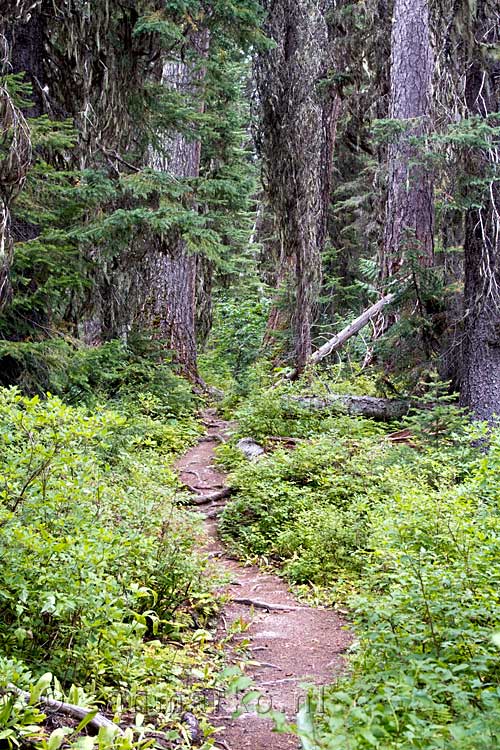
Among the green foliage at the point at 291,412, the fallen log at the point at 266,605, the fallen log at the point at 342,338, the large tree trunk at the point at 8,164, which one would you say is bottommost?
the fallen log at the point at 266,605

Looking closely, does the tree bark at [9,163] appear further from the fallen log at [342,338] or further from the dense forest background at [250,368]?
the fallen log at [342,338]

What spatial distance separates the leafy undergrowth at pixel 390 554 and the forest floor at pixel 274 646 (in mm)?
244

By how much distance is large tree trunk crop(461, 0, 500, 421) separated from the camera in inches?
306

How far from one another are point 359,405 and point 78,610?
7.18 m

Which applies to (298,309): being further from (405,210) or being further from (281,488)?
(281,488)

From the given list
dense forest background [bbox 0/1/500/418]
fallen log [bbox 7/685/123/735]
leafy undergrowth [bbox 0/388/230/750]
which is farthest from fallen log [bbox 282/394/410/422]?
fallen log [bbox 7/685/123/735]

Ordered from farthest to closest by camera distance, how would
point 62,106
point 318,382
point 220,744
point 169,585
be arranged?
point 318,382 < point 62,106 < point 169,585 < point 220,744

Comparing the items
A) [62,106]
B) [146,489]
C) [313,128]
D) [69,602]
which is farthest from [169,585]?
[313,128]

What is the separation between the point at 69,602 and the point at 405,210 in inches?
386

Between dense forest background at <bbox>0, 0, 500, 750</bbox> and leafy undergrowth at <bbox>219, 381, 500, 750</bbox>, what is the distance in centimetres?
3

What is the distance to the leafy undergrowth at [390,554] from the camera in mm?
2654

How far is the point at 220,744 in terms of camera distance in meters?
3.43

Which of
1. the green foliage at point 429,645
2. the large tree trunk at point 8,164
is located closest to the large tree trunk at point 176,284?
the large tree trunk at point 8,164

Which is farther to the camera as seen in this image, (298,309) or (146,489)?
(298,309)
